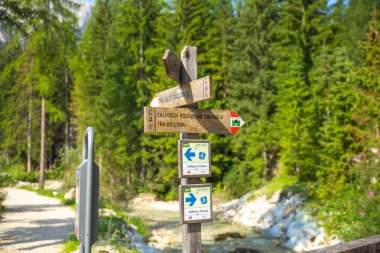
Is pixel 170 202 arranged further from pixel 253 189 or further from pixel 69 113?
pixel 69 113

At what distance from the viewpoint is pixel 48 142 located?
3591 centimetres

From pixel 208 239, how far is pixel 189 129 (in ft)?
29.7

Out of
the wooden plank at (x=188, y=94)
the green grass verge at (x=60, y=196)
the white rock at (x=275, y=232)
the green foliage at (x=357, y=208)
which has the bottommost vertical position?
the white rock at (x=275, y=232)

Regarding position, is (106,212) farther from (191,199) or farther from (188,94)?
(188,94)

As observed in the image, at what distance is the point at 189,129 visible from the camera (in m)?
4.14

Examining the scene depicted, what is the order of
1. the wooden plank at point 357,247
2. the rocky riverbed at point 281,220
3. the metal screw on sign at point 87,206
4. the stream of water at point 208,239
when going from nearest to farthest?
1. the metal screw on sign at point 87,206
2. the wooden plank at point 357,247
3. the stream of water at point 208,239
4. the rocky riverbed at point 281,220

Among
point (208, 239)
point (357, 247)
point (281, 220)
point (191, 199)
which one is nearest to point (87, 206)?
point (191, 199)

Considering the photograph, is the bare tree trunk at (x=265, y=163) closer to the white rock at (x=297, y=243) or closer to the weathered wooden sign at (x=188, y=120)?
the white rock at (x=297, y=243)

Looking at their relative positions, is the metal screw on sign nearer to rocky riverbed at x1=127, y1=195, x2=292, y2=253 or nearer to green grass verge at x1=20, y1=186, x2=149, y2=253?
green grass verge at x1=20, y1=186, x2=149, y2=253

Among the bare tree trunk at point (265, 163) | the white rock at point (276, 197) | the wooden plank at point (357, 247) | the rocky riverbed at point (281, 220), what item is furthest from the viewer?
the bare tree trunk at point (265, 163)

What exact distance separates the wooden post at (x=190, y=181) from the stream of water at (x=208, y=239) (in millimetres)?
5090

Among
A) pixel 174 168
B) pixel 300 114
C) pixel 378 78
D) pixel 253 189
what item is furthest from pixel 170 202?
pixel 378 78

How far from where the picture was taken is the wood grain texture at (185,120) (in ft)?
13.0

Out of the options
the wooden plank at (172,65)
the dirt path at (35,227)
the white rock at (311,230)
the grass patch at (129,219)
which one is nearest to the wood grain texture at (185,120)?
the wooden plank at (172,65)
